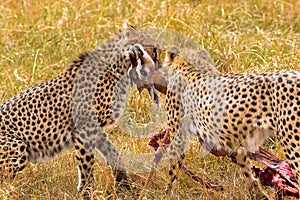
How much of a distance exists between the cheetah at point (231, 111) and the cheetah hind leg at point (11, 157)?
0.83 metres

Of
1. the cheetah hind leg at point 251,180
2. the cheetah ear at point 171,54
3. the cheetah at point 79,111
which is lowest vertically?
the cheetah hind leg at point 251,180

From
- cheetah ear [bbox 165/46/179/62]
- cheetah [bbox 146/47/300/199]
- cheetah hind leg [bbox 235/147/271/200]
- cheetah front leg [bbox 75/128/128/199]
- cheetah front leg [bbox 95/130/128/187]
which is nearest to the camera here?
cheetah [bbox 146/47/300/199]

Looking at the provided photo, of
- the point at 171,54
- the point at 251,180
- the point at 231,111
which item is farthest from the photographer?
the point at 171,54

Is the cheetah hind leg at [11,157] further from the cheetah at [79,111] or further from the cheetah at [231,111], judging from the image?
the cheetah at [231,111]

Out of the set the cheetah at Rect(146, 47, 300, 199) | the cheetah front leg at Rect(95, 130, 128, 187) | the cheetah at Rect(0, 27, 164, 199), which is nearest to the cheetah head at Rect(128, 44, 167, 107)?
the cheetah at Rect(0, 27, 164, 199)

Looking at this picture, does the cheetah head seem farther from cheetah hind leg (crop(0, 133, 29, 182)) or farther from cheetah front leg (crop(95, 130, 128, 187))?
cheetah hind leg (crop(0, 133, 29, 182))

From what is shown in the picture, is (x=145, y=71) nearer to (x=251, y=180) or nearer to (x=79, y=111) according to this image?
(x=79, y=111)

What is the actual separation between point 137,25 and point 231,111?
2.72 metres

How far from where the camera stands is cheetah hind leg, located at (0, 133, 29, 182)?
4863 mm

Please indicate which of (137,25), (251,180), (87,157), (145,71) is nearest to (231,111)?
(251,180)

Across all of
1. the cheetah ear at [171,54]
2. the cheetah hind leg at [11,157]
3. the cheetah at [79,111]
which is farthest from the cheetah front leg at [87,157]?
the cheetah ear at [171,54]

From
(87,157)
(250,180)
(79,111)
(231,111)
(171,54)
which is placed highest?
(171,54)

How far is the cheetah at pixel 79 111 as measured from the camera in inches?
195

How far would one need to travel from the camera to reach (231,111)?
14.5 feet
